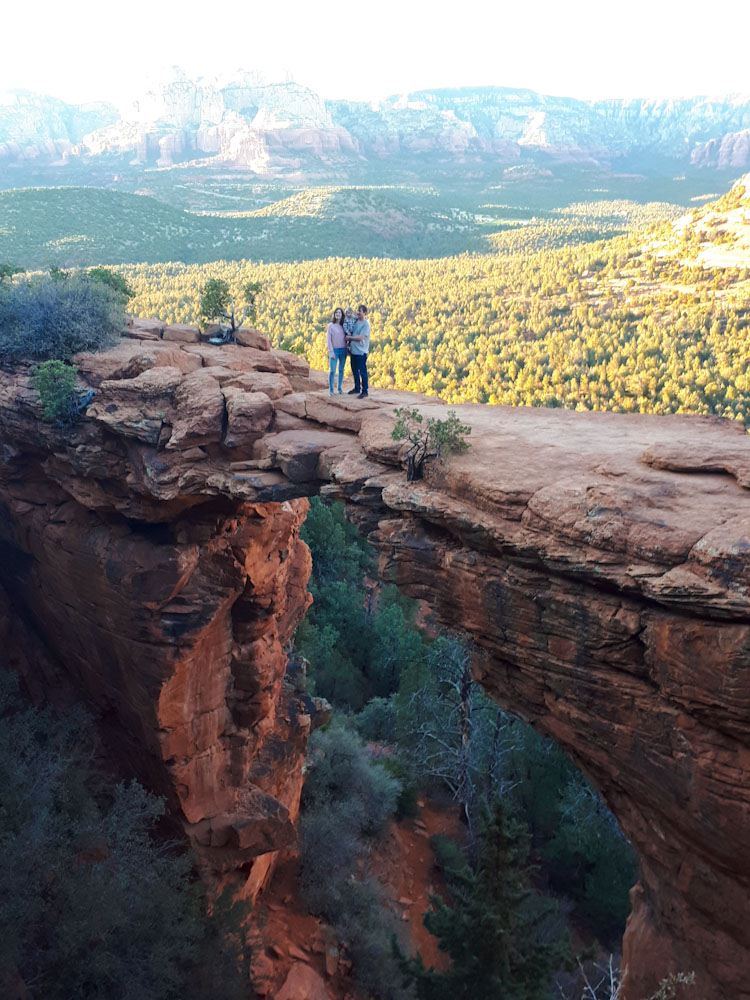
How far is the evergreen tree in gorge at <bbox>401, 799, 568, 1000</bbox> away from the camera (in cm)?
1024

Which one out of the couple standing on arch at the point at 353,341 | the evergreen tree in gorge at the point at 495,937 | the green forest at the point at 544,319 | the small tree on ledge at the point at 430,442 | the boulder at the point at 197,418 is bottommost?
the evergreen tree in gorge at the point at 495,937

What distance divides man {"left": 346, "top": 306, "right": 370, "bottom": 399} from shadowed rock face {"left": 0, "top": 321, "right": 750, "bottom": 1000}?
52cm

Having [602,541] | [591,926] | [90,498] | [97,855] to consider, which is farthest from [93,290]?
[591,926]

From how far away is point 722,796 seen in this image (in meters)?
6.93

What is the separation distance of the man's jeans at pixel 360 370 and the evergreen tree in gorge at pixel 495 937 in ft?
23.8

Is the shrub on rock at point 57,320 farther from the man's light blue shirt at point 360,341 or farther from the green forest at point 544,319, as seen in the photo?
the green forest at point 544,319

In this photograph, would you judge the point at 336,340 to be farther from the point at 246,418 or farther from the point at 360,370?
the point at 246,418

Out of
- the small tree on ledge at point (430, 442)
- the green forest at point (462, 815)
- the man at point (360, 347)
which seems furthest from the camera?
the man at point (360, 347)

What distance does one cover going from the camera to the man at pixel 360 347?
41.7ft

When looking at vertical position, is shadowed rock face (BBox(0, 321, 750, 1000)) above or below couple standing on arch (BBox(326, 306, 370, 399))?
below

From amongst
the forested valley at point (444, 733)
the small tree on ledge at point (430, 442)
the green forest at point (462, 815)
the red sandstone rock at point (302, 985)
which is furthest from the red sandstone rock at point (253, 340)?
the red sandstone rock at point (302, 985)

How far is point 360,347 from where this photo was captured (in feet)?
41.7

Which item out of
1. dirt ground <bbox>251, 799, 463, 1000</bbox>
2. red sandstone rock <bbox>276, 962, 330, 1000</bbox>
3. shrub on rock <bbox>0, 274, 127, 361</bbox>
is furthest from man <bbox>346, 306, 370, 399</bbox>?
red sandstone rock <bbox>276, 962, 330, 1000</bbox>

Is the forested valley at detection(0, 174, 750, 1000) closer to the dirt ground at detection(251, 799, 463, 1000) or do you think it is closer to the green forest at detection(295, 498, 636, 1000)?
the green forest at detection(295, 498, 636, 1000)
